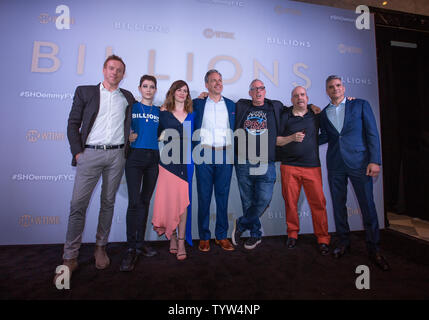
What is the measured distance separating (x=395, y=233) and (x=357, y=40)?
2959 millimetres

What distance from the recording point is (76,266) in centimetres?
181

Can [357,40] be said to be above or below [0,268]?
above

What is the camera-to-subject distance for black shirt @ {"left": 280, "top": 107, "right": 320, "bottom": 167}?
2.32m

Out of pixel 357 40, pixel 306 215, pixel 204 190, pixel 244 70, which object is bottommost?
pixel 306 215

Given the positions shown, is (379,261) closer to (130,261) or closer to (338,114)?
(338,114)

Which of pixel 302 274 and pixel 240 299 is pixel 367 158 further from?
pixel 240 299

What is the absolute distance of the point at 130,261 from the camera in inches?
74.0

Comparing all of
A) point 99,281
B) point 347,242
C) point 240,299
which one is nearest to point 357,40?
point 347,242

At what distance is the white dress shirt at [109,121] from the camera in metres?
1.88

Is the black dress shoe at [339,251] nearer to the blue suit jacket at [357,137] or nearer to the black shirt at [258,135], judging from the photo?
the blue suit jacket at [357,137]

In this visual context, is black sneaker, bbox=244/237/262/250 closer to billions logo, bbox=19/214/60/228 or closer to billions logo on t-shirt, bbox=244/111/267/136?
billions logo on t-shirt, bbox=244/111/267/136

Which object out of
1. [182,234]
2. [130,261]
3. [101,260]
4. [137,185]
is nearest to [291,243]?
[182,234]

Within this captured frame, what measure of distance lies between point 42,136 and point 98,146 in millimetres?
1253

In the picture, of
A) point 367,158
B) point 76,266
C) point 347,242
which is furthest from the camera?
point 347,242
